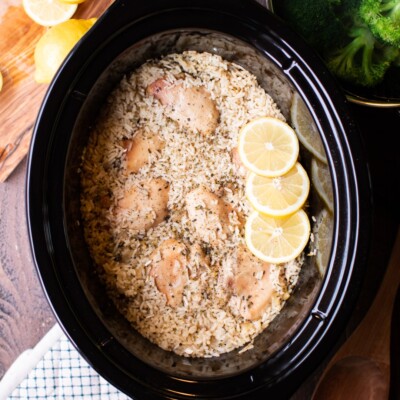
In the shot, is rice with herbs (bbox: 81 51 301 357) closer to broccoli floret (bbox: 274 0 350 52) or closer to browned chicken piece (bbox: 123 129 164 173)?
browned chicken piece (bbox: 123 129 164 173)

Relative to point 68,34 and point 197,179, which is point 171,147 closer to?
point 197,179

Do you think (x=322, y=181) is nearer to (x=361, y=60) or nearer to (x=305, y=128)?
(x=305, y=128)

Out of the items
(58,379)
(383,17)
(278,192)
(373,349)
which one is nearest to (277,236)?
(278,192)

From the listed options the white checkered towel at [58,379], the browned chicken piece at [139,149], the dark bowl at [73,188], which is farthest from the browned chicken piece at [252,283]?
the white checkered towel at [58,379]

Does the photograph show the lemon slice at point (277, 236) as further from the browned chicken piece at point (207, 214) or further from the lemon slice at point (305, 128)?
the lemon slice at point (305, 128)

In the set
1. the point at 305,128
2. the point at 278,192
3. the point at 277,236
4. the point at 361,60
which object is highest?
the point at 361,60

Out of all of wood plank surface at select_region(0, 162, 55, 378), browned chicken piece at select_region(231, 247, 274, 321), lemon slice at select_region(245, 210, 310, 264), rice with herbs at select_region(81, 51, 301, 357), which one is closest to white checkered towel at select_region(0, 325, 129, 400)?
wood plank surface at select_region(0, 162, 55, 378)

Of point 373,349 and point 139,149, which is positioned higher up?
point 139,149
